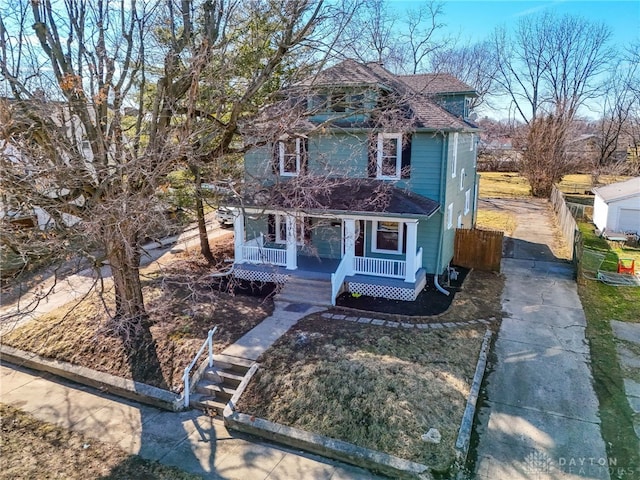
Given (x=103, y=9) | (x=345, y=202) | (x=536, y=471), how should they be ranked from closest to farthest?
(x=536, y=471)
(x=103, y=9)
(x=345, y=202)

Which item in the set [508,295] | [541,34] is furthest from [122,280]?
[541,34]

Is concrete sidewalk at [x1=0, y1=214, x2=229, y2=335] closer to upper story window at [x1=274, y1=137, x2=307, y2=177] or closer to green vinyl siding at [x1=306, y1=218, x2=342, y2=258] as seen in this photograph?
upper story window at [x1=274, y1=137, x2=307, y2=177]

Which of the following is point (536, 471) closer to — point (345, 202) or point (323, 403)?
point (323, 403)

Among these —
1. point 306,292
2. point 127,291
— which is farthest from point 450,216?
point 127,291

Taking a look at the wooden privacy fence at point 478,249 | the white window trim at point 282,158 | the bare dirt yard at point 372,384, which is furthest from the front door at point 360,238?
the wooden privacy fence at point 478,249

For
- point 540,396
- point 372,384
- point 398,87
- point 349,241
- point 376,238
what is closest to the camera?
point 372,384

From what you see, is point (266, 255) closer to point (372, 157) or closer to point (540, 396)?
point (372, 157)
